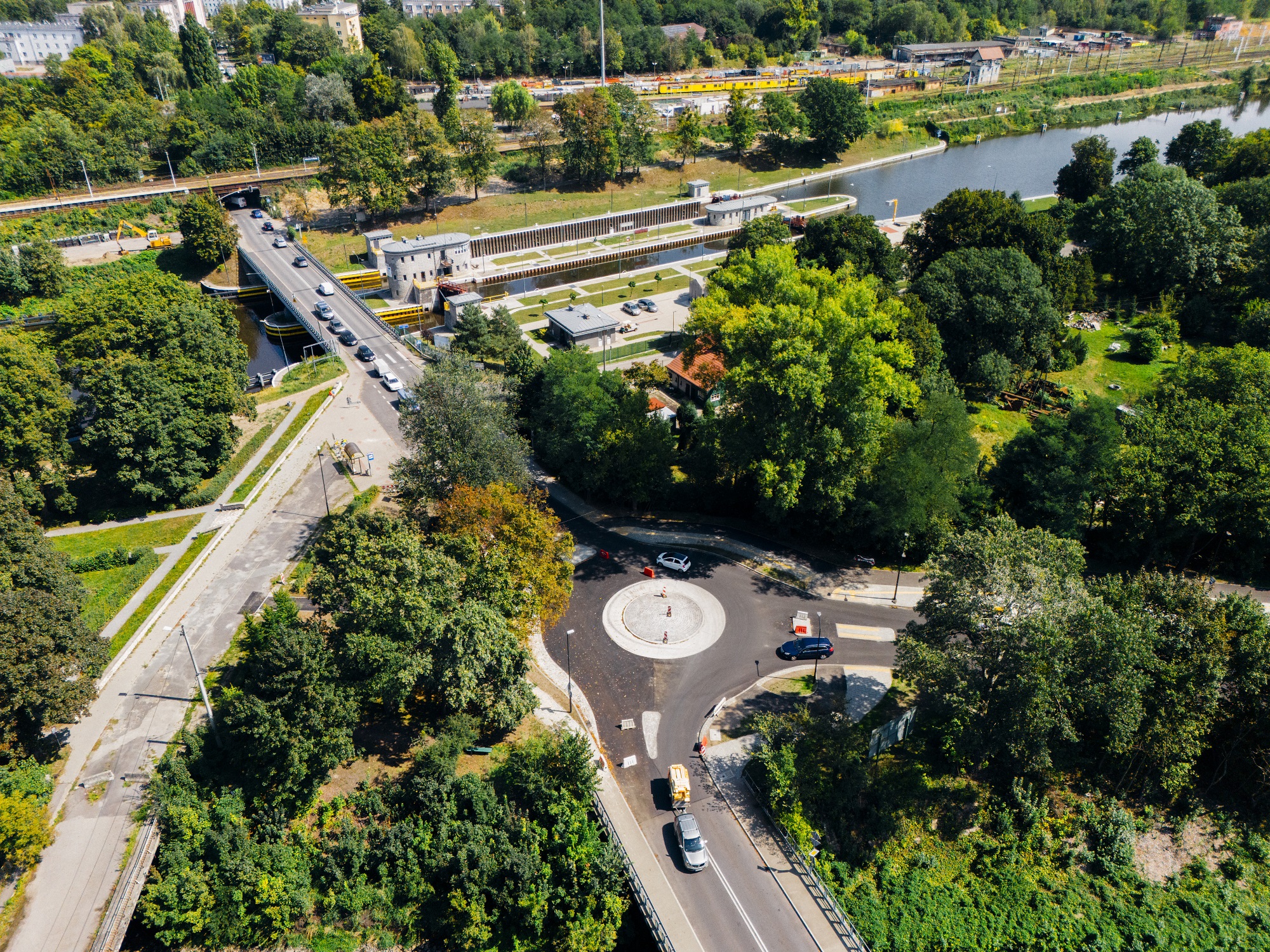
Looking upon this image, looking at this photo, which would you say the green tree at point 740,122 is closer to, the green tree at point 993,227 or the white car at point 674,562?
the green tree at point 993,227

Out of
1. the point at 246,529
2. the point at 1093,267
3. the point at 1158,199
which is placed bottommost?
the point at 246,529

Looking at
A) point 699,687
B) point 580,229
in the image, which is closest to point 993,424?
point 699,687

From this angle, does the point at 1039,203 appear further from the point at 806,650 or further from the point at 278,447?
the point at 278,447

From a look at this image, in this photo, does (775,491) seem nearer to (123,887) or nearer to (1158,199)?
(123,887)

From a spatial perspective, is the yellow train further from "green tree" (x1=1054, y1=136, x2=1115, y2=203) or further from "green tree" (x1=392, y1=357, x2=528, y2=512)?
"green tree" (x1=392, y1=357, x2=528, y2=512)

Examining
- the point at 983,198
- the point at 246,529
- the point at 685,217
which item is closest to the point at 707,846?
the point at 246,529

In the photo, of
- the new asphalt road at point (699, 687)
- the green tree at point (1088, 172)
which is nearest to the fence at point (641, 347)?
the new asphalt road at point (699, 687)
